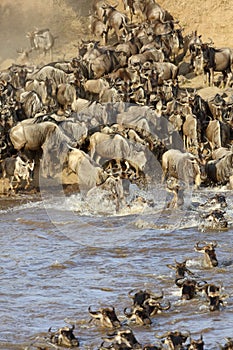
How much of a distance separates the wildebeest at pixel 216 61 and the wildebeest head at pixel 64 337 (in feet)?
52.0

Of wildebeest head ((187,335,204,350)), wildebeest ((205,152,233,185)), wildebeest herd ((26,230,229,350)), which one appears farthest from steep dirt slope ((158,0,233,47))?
wildebeest head ((187,335,204,350))

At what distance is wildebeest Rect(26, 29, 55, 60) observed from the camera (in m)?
28.8

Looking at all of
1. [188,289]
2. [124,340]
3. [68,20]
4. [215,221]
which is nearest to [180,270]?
[188,289]

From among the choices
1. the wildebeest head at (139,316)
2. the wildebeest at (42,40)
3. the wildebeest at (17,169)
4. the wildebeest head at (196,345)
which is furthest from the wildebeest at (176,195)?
the wildebeest at (42,40)

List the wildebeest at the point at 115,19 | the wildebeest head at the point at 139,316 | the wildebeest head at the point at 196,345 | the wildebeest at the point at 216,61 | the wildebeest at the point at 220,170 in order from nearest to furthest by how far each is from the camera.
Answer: the wildebeest head at the point at 196,345 < the wildebeest head at the point at 139,316 < the wildebeest at the point at 220,170 < the wildebeest at the point at 216,61 < the wildebeest at the point at 115,19

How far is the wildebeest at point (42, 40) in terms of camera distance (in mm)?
28828

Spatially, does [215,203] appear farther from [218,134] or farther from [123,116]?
[123,116]

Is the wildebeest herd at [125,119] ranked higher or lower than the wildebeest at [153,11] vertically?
lower

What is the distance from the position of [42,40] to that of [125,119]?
8312mm

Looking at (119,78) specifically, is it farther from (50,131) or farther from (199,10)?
(199,10)

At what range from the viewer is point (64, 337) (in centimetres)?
1015

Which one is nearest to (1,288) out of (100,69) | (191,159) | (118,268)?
(118,268)

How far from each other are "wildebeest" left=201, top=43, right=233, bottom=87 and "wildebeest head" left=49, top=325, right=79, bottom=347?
1586cm

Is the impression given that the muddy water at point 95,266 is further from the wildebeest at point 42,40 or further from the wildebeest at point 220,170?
the wildebeest at point 42,40
